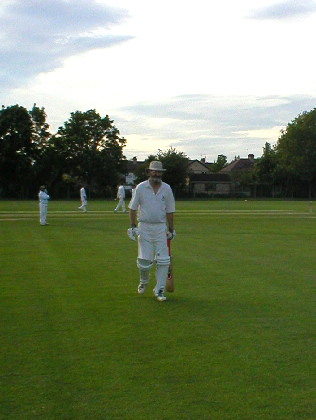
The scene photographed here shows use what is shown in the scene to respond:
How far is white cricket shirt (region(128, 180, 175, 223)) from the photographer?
9648 millimetres

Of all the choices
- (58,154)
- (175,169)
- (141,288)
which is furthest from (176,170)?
(141,288)

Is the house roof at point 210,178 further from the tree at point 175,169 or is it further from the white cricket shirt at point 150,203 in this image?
the white cricket shirt at point 150,203

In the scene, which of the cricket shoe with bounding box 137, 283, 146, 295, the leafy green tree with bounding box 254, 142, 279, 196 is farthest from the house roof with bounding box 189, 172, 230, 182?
the cricket shoe with bounding box 137, 283, 146, 295

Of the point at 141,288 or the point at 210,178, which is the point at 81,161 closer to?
the point at 210,178

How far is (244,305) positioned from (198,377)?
3.39m

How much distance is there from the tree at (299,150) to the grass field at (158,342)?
82.2 metres

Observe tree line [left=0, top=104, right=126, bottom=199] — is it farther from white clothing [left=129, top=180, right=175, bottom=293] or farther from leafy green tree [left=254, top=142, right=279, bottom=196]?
white clothing [left=129, top=180, right=175, bottom=293]

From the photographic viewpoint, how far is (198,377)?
5.80 meters

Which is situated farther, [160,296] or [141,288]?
[141,288]

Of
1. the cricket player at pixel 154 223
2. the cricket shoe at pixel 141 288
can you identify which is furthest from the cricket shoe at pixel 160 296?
the cricket shoe at pixel 141 288

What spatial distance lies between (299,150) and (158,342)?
92.1 metres

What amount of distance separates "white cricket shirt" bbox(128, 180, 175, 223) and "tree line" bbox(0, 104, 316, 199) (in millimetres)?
73479

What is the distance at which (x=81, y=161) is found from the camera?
86.1 m

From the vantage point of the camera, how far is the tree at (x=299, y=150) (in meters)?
Answer: 94.2
